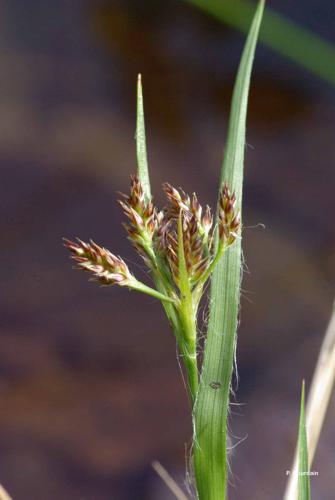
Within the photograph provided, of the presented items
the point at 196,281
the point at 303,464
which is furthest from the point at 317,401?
the point at 196,281

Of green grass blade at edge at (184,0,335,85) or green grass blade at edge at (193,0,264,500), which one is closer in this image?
green grass blade at edge at (193,0,264,500)

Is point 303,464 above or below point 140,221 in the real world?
below

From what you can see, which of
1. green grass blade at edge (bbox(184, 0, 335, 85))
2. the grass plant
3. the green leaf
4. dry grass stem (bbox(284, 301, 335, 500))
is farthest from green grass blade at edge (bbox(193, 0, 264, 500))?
green grass blade at edge (bbox(184, 0, 335, 85))

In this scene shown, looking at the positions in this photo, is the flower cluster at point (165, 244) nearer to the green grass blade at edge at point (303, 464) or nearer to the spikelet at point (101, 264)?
the spikelet at point (101, 264)

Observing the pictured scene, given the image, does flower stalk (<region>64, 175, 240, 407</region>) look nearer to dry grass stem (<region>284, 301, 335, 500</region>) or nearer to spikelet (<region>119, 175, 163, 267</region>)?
spikelet (<region>119, 175, 163, 267</region>)

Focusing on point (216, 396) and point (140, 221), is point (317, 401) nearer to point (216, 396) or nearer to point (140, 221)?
point (216, 396)

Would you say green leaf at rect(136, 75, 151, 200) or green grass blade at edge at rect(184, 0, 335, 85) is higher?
green grass blade at edge at rect(184, 0, 335, 85)

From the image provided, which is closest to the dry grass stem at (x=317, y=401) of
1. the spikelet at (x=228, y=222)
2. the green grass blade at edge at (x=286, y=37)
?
the spikelet at (x=228, y=222)

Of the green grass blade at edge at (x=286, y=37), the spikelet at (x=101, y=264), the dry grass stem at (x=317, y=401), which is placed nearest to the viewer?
the spikelet at (x=101, y=264)

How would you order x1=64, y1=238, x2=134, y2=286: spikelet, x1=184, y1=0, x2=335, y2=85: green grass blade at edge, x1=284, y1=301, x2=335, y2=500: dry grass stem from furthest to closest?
x1=184, y1=0, x2=335, y2=85: green grass blade at edge → x1=284, y1=301, x2=335, y2=500: dry grass stem → x1=64, y1=238, x2=134, y2=286: spikelet

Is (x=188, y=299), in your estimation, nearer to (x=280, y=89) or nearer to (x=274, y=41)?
(x=274, y=41)

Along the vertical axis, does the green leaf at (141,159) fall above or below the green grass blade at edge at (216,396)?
above
